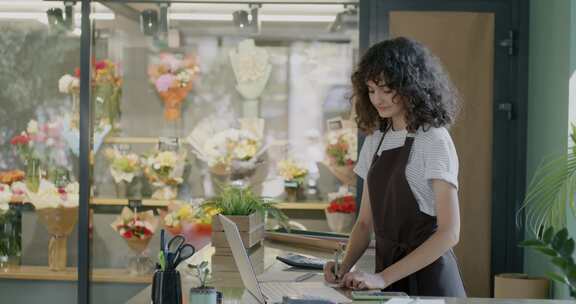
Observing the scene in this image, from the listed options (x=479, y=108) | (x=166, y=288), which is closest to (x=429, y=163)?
(x=166, y=288)

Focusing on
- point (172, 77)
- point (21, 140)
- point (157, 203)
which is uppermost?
point (172, 77)

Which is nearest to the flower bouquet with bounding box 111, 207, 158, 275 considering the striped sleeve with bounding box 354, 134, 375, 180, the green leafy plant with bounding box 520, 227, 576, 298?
the striped sleeve with bounding box 354, 134, 375, 180

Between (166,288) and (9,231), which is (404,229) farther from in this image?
(9,231)

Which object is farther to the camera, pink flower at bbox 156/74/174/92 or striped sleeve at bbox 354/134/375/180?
pink flower at bbox 156/74/174/92

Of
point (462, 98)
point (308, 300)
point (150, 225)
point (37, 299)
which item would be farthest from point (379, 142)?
point (37, 299)

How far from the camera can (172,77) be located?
5402mm

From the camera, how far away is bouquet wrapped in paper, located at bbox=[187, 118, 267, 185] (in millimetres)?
5367

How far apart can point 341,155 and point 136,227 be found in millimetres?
1302

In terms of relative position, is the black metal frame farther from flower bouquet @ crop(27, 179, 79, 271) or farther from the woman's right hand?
the woman's right hand

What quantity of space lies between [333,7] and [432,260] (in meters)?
2.99

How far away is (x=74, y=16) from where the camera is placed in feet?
17.9

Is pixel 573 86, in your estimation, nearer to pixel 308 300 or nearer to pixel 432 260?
pixel 432 260

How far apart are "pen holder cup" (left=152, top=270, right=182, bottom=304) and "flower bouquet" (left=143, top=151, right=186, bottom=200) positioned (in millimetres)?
3264

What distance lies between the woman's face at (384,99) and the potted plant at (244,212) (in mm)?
814
